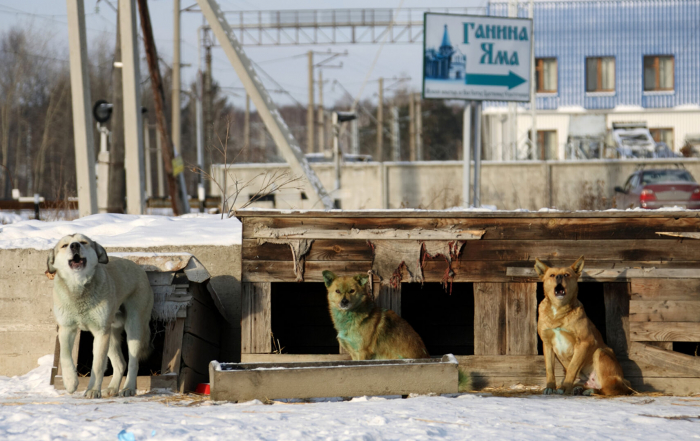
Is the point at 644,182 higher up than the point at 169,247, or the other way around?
the point at 644,182

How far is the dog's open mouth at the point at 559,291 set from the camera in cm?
578

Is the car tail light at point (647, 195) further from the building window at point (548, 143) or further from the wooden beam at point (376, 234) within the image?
the building window at point (548, 143)

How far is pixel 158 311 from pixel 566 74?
1135 inches

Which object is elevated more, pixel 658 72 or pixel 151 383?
pixel 658 72

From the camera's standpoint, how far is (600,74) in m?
31.6

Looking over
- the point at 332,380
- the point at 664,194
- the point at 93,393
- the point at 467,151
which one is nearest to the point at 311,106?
the point at 467,151

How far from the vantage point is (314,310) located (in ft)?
28.7

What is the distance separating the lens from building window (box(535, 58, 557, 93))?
31531 millimetres

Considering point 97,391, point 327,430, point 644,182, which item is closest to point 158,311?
point 97,391

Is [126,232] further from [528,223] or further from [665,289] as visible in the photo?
[665,289]

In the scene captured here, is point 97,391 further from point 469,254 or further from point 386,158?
point 386,158

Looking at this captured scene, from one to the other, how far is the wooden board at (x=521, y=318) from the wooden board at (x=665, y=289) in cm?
96

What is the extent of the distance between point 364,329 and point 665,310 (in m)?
2.90

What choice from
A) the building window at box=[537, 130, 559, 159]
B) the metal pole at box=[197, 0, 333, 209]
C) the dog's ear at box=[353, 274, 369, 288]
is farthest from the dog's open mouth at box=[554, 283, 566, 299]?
the building window at box=[537, 130, 559, 159]
